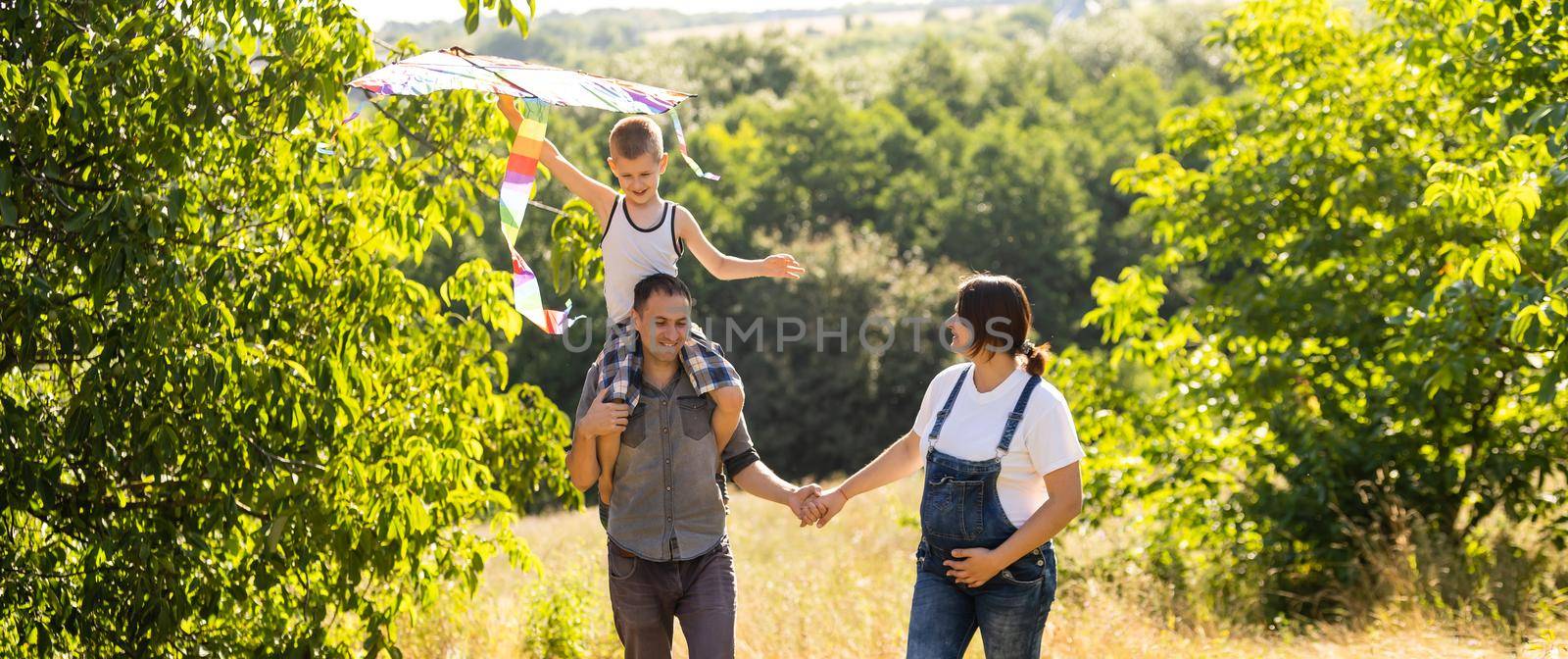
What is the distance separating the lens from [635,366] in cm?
425

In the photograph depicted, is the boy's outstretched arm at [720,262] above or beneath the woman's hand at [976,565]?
above

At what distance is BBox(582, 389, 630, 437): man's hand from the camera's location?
13.4 feet

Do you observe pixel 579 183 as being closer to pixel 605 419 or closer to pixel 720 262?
pixel 720 262

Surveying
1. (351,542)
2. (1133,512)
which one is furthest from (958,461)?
(1133,512)

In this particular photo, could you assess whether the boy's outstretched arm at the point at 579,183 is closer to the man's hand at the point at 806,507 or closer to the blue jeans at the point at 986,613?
the man's hand at the point at 806,507

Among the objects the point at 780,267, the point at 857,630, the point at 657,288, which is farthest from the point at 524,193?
the point at 857,630

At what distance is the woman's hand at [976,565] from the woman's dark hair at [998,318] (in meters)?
0.54

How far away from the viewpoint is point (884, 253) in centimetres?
4091

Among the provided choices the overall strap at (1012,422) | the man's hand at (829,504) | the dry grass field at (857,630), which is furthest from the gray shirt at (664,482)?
the dry grass field at (857,630)

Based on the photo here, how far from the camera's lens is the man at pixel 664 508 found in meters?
4.25

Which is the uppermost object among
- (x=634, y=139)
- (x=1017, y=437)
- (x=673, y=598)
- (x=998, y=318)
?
(x=634, y=139)

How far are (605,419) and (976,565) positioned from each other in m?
1.15

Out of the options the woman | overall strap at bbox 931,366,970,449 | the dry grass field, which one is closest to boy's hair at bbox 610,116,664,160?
the woman

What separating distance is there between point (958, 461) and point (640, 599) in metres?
1.10
